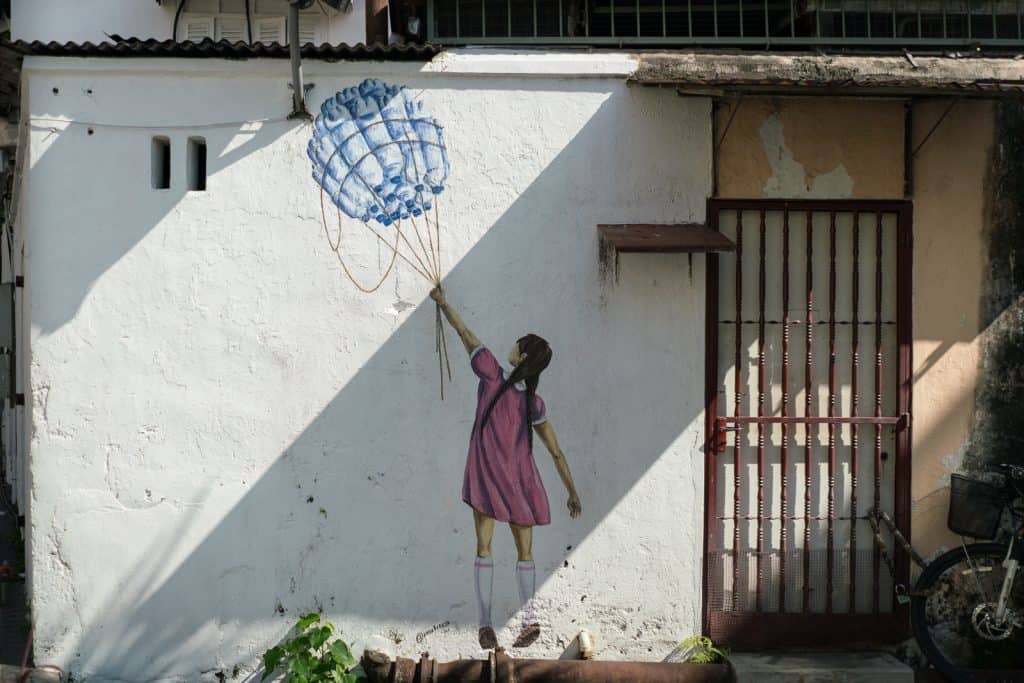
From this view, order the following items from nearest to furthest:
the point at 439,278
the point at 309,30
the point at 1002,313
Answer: the point at 439,278, the point at 1002,313, the point at 309,30

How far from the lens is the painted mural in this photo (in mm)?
6266

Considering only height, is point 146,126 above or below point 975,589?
above

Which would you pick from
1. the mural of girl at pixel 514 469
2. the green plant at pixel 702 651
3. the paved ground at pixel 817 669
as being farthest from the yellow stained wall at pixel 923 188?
the mural of girl at pixel 514 469

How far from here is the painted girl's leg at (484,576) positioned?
20.7 feet

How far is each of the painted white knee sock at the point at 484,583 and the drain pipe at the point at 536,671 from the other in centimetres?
24

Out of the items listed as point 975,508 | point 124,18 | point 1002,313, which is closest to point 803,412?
point 975,508

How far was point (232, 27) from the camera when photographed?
9758 mm

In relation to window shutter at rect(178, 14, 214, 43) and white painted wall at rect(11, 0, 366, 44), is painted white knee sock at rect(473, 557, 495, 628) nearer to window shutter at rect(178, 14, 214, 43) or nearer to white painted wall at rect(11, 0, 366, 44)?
white painted wall at rect(11, 0, 366, 44)

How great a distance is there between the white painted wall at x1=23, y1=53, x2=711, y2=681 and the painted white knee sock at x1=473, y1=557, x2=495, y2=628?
0.06m

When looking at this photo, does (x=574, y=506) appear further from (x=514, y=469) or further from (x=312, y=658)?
(x=312, y=658)

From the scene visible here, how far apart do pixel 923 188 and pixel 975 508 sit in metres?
1.97

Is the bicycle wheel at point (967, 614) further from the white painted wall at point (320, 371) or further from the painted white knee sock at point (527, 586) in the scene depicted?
the painted white knee sock at point (527, 586)

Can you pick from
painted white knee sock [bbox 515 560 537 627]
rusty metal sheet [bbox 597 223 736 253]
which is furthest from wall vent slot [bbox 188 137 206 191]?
painted white knee sock [bbox 515 560 537 627]

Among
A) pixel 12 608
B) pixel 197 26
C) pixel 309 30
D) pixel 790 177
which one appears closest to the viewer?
pixel 790 177
